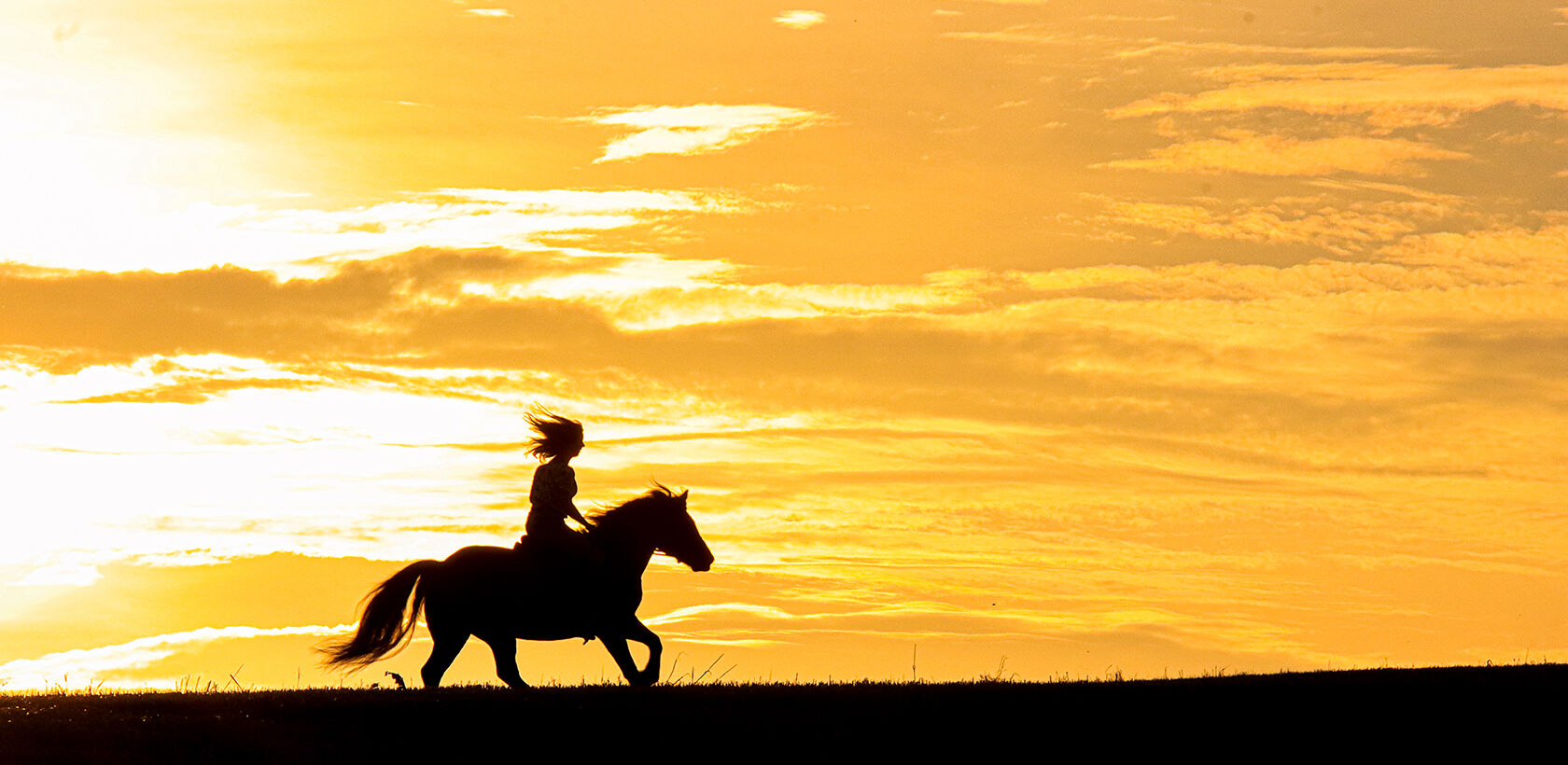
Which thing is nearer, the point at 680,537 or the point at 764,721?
the point at 764,721

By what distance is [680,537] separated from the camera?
19.7 metres

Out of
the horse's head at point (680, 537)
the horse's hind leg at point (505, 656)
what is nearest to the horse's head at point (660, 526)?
the horse's head at point (680, 537)

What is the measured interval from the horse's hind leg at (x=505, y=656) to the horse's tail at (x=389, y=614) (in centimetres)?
87

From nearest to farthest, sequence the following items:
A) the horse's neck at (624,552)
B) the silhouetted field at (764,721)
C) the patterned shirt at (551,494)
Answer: the silhouetted field at (764,721) < the patterned shirt at (551,494) < the horse's neck at (624,552)

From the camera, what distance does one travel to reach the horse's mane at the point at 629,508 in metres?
19.4

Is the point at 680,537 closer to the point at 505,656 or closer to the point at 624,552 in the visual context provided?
the point at 624,552

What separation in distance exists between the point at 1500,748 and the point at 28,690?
13837mm

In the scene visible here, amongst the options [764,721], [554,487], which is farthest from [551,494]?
[764,721]

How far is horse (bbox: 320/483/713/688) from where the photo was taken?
1841cm

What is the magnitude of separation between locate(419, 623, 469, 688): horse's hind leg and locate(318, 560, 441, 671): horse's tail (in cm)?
37

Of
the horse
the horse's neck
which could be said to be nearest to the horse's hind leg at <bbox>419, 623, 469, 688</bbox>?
the horse

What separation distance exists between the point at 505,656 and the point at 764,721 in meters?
4.21

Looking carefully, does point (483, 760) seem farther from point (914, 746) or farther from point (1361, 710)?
point (1361, 710)

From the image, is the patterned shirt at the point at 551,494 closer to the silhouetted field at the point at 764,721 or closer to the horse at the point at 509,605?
the horse at the point at 509,605
